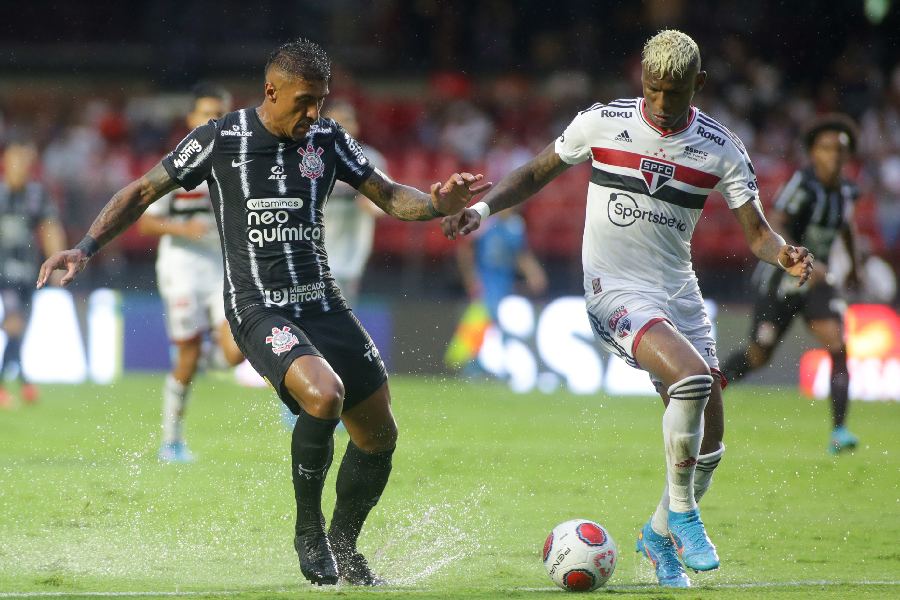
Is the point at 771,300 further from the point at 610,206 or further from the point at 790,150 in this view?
the point at 790,150

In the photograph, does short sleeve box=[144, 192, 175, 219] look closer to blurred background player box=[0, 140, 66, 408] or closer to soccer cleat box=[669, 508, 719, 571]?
blurred background player box=[0, 140, 66, 408]

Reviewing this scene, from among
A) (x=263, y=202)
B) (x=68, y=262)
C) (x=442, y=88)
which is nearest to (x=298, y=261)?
(x=263, y=202)

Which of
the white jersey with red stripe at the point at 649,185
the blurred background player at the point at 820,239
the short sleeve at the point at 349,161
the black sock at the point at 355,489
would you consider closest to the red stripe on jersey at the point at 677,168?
the white jersey with red stripe at the point at 649,185

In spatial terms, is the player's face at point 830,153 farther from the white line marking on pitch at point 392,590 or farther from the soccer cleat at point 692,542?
the soccer cleat at point 692,542

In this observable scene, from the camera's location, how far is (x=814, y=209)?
908 centimetres

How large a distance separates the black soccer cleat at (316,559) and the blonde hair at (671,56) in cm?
247

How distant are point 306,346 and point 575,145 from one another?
1607mm

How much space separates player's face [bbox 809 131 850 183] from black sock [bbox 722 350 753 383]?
162 centimetres

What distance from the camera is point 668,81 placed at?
482 cm

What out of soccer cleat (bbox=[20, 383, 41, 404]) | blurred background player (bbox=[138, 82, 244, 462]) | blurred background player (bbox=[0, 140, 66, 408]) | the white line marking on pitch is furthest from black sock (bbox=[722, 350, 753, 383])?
soccer cleat (bbox=[20, 383, 41, 404])

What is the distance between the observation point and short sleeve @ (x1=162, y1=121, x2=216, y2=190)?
4.87m

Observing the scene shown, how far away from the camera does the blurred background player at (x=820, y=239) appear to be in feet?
29.5

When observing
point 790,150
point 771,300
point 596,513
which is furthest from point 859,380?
point 596,513

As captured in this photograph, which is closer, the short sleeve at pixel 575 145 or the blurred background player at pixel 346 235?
the short sleeve at pixel 575 145
